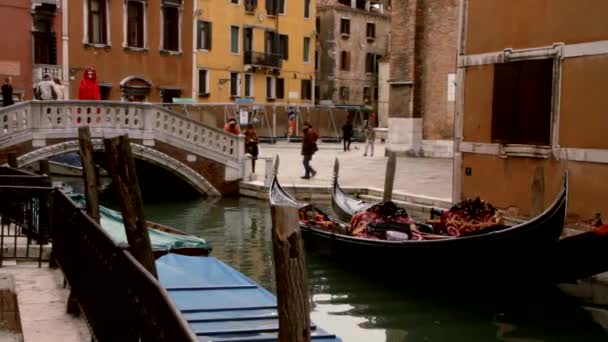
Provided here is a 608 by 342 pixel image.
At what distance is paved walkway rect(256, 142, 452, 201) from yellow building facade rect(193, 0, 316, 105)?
4.99 m

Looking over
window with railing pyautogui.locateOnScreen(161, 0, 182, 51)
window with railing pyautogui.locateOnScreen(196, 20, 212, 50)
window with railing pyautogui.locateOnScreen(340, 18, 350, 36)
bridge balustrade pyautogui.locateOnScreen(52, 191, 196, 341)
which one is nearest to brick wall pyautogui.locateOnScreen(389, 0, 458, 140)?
window with railing pyautogui.locateOnScreen(161, 0, 182, 51)

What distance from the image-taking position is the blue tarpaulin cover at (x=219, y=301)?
11.7 ft

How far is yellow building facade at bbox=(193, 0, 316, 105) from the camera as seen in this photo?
24.0 m

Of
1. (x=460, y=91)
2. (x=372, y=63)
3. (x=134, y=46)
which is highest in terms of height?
(x=372, y=63)

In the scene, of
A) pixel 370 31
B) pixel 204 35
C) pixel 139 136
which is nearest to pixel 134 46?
pixel 204 35

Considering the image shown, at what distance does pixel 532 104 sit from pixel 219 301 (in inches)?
192

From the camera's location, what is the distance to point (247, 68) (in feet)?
85.5

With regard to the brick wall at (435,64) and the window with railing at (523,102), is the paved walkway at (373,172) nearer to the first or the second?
the brick wall at (435,64)

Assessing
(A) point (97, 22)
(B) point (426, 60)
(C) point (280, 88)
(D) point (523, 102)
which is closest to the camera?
(D) point (523, 102)

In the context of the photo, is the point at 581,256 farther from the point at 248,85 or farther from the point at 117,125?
the point at 248,85

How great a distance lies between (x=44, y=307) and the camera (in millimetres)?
3926

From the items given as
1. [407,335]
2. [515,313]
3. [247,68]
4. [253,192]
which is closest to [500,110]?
[515,313]

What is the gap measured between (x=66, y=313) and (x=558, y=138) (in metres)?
5.36

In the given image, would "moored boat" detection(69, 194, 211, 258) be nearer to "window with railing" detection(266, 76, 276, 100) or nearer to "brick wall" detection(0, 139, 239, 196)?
"brick wall" detection(0, 139, 239, 196)
